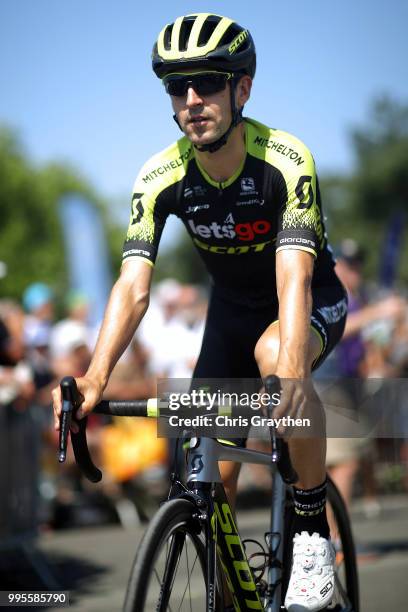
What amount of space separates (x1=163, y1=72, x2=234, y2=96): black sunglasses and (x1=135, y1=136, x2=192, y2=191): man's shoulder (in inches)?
15.3

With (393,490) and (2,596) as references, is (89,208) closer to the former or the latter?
(393,490)

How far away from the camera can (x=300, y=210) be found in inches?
152

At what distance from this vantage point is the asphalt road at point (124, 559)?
6.17 metres

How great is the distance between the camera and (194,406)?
354 cm

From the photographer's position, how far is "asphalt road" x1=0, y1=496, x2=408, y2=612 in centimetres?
617

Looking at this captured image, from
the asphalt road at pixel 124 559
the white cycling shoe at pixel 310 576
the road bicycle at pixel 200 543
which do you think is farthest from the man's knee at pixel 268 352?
the asphalt road at pixel 124 559

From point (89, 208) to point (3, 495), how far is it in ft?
37.7

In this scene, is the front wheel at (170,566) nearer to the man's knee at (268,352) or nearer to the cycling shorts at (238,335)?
the man's knee at (268,352)

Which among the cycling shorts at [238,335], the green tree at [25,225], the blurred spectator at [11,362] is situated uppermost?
the green tree at [25,225]

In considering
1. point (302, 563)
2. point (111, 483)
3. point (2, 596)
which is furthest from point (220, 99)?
point (111, 483)

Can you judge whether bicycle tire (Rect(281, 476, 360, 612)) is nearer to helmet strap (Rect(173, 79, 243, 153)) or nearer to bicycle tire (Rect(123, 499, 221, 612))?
bicycle tire (Rect(123, 499, 221, 612))

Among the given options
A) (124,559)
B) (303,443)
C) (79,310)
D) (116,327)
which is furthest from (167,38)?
(79,310)

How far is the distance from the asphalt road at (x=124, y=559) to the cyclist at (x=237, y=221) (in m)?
1.26

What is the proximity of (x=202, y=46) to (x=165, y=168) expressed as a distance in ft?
1.97
